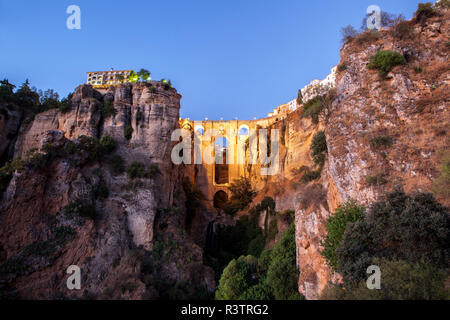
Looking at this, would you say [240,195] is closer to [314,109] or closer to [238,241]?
[238,241]

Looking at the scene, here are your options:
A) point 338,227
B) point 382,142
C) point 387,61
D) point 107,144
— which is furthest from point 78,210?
point 387,61

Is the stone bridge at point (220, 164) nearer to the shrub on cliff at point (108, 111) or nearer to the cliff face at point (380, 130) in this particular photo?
the shrub on cliff at point (108, 111)

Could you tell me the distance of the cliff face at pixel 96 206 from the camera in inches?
887

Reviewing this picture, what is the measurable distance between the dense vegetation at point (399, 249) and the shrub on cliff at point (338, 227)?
24.0 inches

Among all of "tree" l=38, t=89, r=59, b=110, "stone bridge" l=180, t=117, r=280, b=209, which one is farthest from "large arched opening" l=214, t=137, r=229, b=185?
"tree" l=38, t=89, r=59, b=110

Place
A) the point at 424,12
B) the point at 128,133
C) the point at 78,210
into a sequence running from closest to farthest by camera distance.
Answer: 1. the point at 424,12
2. the point at 78,210
3. the point at 128,133

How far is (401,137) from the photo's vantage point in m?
18.4

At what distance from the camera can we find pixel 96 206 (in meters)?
27.1

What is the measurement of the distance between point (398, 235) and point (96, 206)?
22.9 meters

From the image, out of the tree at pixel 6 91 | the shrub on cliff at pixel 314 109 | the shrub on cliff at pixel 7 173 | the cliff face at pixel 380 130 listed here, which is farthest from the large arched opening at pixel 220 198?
the tree at pixel 6 91

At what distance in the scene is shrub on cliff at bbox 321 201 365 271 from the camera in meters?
16.0

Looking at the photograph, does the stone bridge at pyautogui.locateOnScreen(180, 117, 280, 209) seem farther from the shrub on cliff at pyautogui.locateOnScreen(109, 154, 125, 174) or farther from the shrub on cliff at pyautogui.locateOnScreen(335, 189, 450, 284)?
the shrub on cliff at pyautogui.locateOnScreen(335, 189, 450, 284)

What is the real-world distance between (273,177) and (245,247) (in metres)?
9.36

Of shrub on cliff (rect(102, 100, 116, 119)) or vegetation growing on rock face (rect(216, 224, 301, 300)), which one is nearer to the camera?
vegetation growing on rock face (rect(216, 224, 301, 300))
